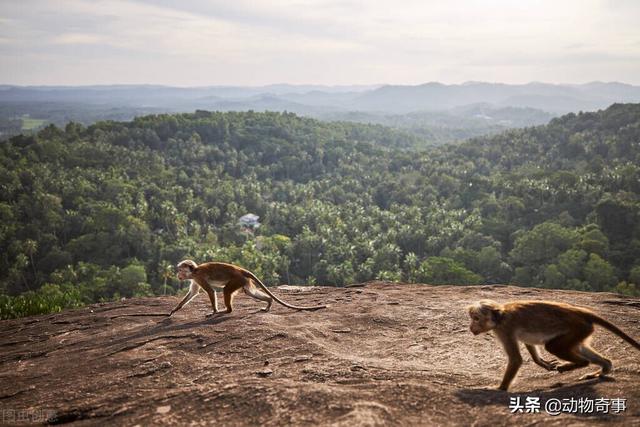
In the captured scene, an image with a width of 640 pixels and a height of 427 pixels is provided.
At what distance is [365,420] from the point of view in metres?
5.53

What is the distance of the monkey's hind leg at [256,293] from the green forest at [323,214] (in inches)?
377

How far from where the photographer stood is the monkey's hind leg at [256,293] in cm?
1103

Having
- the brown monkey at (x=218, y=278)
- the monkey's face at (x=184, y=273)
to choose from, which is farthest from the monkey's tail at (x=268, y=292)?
the monkey's face at (x=184, y=273)

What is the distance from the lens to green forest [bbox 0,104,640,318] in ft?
186

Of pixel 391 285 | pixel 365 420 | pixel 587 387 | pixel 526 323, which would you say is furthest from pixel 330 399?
pixel 391 285

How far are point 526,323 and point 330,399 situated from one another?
3.11m

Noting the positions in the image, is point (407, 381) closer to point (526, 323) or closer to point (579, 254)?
point (526, 323)

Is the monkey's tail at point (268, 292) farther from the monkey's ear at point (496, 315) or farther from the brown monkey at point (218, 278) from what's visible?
the monkey's ear at point (496, 315)

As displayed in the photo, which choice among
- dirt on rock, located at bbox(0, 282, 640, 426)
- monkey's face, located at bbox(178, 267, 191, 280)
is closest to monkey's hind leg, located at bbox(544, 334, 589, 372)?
dirt on rock, located at bbox(0, 282, 640, 426)

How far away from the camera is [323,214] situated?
81.3 metres

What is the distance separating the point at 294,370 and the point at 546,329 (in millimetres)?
3980

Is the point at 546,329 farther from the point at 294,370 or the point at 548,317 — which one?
the point at 294,370

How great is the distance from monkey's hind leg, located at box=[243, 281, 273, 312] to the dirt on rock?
0.33 meters

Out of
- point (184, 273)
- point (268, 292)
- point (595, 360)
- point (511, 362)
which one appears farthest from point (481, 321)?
point (184, 273)
